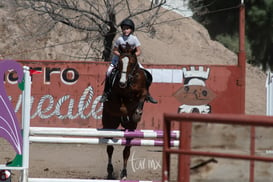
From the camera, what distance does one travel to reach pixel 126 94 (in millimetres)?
10352

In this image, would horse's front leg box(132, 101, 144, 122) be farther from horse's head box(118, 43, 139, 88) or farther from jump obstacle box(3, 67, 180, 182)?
jump obstacle box(3, 67, 180, 182)

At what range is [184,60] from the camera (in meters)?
35.6

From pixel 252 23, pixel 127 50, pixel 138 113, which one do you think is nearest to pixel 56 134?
pixel 138 113

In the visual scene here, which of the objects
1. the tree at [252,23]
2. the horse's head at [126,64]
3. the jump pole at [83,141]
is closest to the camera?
the jump pole at [83,141]

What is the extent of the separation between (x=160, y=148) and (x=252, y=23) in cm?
2777

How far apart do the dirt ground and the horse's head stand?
1400mm

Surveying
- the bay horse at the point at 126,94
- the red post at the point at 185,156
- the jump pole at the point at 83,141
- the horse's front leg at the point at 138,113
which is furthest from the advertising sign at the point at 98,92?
the red post at the point at 185,156

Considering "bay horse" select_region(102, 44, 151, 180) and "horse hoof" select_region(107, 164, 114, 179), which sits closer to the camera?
"bay horse" select_region(102, 44, 151, 180)

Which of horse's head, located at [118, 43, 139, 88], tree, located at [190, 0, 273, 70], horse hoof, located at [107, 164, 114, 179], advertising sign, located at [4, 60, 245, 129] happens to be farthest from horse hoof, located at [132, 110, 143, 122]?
tree, located at [190, 0, 273, 70]

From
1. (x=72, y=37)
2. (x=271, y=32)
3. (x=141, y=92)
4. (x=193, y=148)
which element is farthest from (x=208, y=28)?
(x=193, y=148)

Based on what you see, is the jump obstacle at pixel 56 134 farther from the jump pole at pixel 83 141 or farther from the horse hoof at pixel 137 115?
the horse hoof at pixel 137 115

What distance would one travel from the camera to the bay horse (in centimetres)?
1012

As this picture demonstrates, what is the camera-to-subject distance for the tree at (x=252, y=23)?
42062mm

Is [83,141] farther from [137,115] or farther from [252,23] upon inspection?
[252,23]
